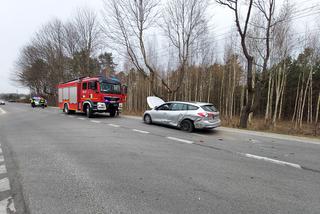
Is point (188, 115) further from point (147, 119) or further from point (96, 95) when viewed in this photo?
point (96, 95)

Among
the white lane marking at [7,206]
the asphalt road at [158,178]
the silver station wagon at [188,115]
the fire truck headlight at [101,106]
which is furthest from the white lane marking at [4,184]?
the fire truck headlight at [101,106]

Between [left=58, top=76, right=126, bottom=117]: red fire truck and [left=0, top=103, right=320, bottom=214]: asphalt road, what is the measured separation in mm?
7488

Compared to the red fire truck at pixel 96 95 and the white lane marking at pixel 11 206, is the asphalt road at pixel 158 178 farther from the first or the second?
the red fire truck at pixel 96 95

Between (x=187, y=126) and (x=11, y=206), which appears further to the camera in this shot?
(x=187, y=126)

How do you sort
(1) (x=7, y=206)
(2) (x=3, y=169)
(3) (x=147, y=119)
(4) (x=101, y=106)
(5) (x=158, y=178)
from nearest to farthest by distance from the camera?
(1) (x=7, y=206)
(5) (x=158, y=178)
(2) (x=3, y=169)
(3) (x=147, y=119)
(4) (x=101, y=106)

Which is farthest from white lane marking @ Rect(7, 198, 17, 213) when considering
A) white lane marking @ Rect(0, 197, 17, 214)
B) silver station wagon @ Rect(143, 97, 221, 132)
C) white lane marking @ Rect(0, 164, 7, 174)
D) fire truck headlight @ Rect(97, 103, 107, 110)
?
fire truck headlight @ Rect(97, 103, 107, 110)

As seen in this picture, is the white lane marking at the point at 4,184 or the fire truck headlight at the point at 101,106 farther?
the fire truck headlight at the point at 101,106

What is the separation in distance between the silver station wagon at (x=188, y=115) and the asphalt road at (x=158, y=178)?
2.77 m

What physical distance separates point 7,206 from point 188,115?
742cm

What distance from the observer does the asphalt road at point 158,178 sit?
2.66m

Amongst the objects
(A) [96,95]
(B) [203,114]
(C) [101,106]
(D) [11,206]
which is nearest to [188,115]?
(B) [203,114]

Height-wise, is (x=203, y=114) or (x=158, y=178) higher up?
(x=203, y=114)

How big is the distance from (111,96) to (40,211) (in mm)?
11841

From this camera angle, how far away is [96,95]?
13289mm
